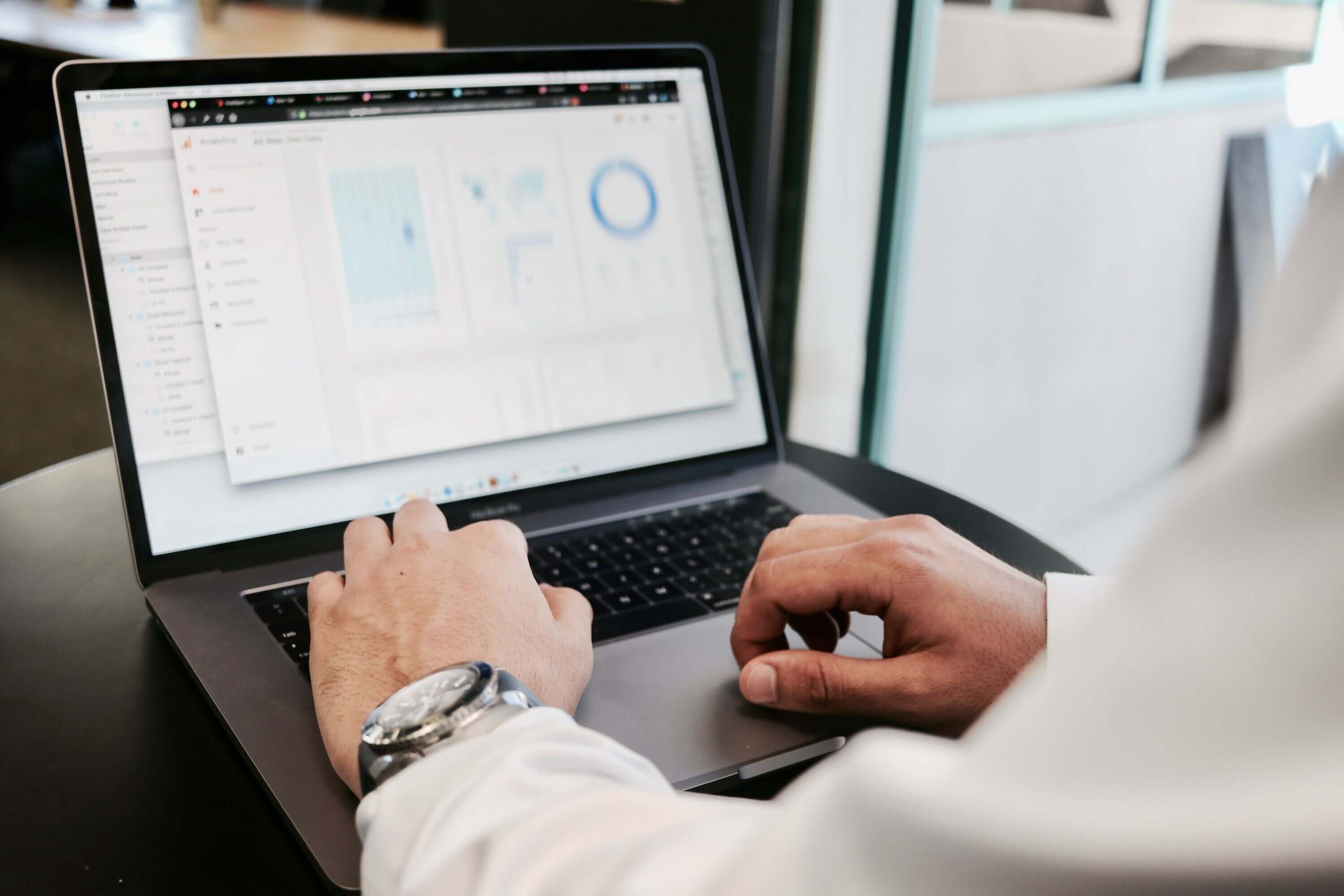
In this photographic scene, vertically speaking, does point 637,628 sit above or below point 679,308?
below

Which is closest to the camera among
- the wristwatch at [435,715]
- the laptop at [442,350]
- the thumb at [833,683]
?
the wristwatch at [435,715]

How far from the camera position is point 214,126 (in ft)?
2.56

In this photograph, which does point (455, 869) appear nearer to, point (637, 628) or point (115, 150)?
point (637, 628)

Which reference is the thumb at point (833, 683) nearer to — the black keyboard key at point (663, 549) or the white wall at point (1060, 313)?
the black keyboard key at point (663, 549)

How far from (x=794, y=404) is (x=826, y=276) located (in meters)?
0.21

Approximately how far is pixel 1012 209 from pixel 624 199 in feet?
3.35

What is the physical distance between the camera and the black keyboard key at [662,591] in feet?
2.53

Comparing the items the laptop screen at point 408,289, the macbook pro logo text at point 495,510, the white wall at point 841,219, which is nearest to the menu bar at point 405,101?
the laptop screen at point 408,289

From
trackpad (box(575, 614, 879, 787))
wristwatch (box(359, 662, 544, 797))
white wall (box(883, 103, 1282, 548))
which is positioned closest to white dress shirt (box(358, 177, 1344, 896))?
wristwatch (box(359, 662, 544, 797))

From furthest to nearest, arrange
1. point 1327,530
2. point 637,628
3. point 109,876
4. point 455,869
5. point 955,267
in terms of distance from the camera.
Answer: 1. point 955,267
2. point 637,628
3. point 109,876
4. point 455,869
5. point 1327,530

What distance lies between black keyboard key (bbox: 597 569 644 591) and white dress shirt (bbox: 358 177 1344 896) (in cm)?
48

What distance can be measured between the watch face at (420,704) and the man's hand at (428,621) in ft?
0.12

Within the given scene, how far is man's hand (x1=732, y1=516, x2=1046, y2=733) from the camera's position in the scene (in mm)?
611

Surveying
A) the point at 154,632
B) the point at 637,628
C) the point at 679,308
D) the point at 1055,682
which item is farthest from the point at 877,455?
the point at 1055,682
